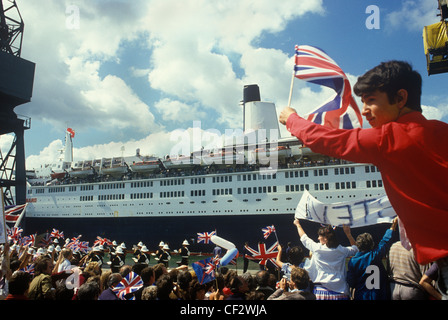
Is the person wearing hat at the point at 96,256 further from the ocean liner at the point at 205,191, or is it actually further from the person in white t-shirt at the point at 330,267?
the ocean liner at the point at 205,191

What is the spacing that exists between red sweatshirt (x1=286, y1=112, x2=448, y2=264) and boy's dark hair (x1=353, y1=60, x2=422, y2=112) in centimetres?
17

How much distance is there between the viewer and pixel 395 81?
191cm

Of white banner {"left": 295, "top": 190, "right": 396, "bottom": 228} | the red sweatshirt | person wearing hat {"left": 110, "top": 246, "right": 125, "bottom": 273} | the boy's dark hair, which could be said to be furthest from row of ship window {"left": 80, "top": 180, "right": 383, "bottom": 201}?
the red sweatshirt

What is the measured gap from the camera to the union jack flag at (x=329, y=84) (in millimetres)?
2703

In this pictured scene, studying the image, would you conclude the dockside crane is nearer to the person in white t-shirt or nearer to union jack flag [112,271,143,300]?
the person in white t-shirt

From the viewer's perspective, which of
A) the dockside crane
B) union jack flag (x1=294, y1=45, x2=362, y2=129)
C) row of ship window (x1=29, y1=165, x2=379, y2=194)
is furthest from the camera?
row of ship window (x1=29, y1=165, x2=379, y2=194)

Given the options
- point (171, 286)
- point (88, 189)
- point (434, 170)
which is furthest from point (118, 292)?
point (88, 189)

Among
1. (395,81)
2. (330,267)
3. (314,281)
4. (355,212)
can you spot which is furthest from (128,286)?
(395,81)

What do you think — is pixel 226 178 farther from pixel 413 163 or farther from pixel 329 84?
pixel 413 163

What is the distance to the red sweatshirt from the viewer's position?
167 centimetres

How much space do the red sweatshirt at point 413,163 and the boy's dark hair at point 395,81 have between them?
0.55ft

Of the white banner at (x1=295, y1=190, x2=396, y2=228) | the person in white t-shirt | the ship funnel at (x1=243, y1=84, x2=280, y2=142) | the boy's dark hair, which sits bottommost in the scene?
the person in white t-shirt

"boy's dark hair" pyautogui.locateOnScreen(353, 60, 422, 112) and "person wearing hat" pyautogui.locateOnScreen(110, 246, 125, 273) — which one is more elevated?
"boy's dark hair" pyautogui.locateOnScreen(353, 60, 422, 112)

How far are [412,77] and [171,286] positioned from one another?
2.90 meters
